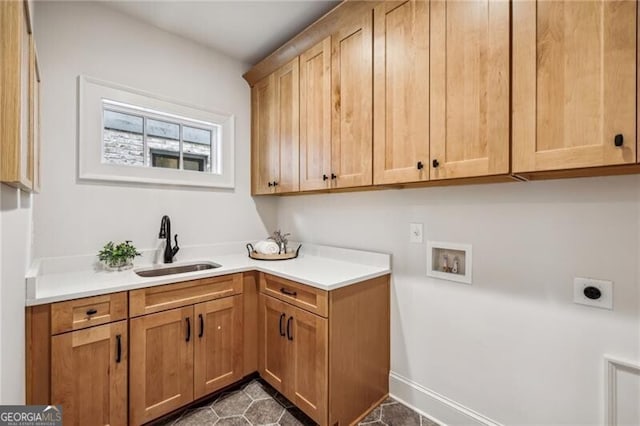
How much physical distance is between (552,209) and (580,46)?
0.65 meters

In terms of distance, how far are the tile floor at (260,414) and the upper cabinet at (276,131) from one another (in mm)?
1442

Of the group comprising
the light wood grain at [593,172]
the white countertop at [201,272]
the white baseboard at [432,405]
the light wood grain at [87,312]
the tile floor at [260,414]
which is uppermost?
the light wood grain at [593,172]

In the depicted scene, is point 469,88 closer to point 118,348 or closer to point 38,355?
point 118,348

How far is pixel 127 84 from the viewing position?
2012 mm

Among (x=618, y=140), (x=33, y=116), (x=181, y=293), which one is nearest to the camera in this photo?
(x=618, y=140)

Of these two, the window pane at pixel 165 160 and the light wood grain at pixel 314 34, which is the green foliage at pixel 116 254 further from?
the light wood grain at pixel 314 34

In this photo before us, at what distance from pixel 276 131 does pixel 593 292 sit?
2.13 meters

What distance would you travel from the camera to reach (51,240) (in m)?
1.75

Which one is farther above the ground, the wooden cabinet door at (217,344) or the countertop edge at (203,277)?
the countertop edge at (203,277)

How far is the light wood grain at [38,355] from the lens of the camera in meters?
1.29

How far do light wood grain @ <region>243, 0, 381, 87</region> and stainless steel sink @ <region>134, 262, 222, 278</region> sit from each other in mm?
1635

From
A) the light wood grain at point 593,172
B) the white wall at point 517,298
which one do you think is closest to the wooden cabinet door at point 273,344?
the white wall at point 517,298

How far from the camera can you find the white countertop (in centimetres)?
144

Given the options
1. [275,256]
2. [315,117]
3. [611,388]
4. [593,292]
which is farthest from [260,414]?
[315,117]
